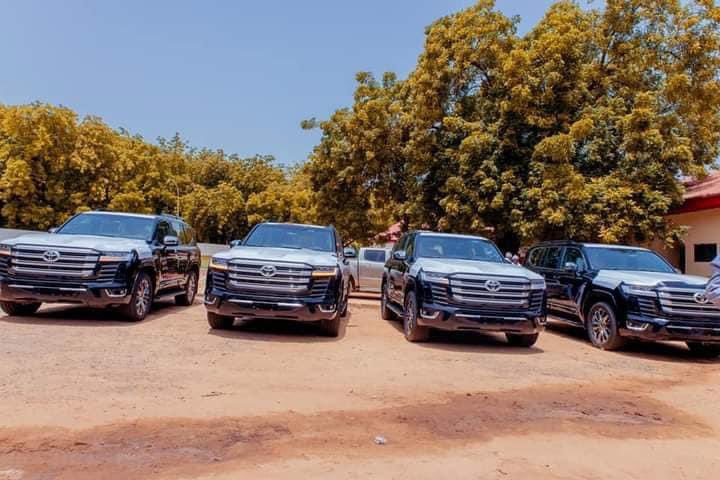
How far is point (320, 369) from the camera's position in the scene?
724 centimetres

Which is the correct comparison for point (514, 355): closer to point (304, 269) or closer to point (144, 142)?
point (304, 269)

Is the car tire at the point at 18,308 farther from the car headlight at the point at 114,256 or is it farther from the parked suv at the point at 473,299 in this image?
the parked suv at the point at 473,299

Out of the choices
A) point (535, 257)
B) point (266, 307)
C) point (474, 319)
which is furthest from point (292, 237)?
point (535, 257)

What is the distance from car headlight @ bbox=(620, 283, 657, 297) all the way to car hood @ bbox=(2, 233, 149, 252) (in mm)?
8387

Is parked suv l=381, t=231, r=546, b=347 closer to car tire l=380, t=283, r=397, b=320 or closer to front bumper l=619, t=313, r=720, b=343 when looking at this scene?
front bumper l=619, t=313, r=720, b=343

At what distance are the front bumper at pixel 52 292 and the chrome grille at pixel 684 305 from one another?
29.5 feet

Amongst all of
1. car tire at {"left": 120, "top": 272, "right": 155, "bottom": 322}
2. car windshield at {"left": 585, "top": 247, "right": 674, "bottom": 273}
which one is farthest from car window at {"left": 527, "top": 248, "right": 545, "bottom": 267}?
car tire at {"left": 120, "top": 272, "right": 155, "bottom": 322}

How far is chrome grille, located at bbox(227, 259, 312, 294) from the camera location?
29.6 ft

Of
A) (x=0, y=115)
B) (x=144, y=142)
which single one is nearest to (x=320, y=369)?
(x=0, y=115)

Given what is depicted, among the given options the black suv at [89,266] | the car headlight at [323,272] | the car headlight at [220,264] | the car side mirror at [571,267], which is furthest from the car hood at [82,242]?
the car side mirror at [571,267]

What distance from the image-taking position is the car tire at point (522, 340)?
9.87 meters

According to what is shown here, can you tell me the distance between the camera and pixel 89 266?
369 inches

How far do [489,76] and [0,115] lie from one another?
Answer: 105 feet

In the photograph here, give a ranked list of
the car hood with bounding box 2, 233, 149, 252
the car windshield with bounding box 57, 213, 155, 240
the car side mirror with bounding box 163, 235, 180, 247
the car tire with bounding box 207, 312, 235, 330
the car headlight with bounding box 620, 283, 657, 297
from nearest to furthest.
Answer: the car headlight with bounding box 620, 283, 657, 297
the car hood with bounding box 2, 233, 149, 252
the car tire with bounding box 207, 312, 235, 330
the car windshield with bounding box 57, 213, 155, 240
the car side mirror with bounding box 163, 235, 180, 247
